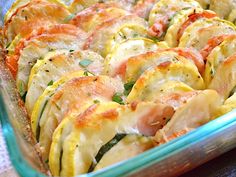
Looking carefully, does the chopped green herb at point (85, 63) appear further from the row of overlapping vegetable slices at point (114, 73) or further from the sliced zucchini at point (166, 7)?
the sliced zucchini at point (166, 7)

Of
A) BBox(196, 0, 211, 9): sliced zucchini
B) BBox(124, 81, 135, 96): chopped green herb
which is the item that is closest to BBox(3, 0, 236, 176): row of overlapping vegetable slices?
BBox(124, 81, 135, 96): chopped green herb

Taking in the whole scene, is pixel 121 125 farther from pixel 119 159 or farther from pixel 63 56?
pixel 63 56

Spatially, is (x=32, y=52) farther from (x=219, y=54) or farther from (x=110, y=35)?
(x=219, y=54)

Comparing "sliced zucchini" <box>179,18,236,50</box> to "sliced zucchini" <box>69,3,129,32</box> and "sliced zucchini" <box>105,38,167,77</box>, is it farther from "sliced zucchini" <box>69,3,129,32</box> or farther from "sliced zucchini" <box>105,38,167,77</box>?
"sliced zucchini" <box>69,3,129,32</box>

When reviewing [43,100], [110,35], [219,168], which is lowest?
[219,168]

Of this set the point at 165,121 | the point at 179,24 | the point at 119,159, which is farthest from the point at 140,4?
the point at 119,159

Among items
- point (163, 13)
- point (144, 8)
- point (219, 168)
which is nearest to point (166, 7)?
point (163, 13)

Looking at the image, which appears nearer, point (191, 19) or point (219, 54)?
point (219, 54)
